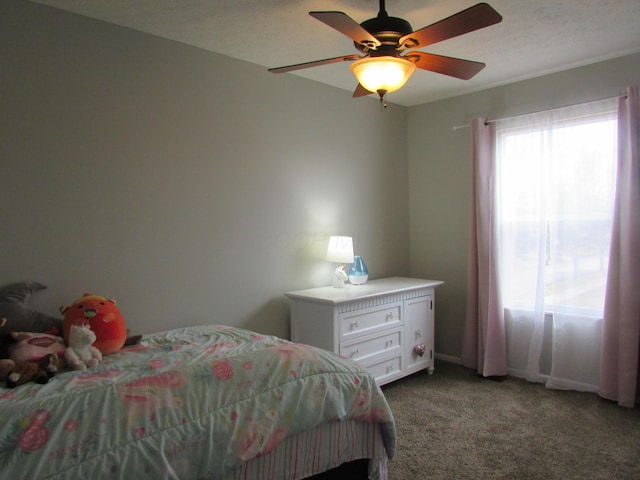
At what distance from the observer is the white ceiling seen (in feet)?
7.72

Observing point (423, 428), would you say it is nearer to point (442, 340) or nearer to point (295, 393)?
point (295, 393)

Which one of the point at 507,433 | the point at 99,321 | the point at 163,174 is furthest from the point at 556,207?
the point at 99,321

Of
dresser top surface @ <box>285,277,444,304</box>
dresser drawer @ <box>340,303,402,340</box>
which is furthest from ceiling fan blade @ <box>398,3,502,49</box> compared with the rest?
dresser drawer @ <box>340,303,402,340</box>

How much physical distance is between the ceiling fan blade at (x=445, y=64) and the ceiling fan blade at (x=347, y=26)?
0.23 metres

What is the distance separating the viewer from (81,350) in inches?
78.4

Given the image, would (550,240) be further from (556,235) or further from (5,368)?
(5,368)

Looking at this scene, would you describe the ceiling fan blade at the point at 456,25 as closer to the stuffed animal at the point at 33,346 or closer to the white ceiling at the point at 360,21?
the white ceiling at the point at 360,21

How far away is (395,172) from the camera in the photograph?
4.36 m

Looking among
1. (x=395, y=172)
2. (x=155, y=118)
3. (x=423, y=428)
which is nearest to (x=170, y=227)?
(x=155, y=118)

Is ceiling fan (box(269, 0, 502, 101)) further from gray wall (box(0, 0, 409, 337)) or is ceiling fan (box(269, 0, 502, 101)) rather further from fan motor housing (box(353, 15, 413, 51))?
gray wall (box(0, 0, 409, 337))

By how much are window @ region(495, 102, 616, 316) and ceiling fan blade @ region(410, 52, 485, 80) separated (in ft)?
5.08

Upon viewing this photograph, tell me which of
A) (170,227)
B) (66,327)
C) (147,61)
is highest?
(147,61)

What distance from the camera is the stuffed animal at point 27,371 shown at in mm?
1743

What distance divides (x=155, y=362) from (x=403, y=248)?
2936 millimetres
